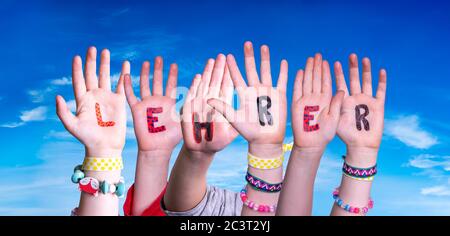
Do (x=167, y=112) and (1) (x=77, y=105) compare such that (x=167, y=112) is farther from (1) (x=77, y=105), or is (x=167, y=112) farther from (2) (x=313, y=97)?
(2) (x=313, y=97)

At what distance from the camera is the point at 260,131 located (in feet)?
13.9

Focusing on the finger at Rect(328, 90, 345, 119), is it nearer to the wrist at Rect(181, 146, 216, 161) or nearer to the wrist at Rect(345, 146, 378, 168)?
the wrist at Rect(345, 146, 378, 168)

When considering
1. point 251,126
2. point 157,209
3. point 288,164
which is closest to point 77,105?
point 157,209

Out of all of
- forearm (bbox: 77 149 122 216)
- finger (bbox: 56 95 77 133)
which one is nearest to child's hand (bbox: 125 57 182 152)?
forearm (bbox: 77 149 122 216)

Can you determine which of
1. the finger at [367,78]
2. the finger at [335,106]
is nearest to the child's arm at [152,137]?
the finger at [335,106]

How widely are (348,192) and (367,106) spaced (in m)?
0.86

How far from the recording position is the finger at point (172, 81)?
4.87 metres

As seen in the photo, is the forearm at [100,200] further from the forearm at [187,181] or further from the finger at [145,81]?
the finger at [145,81]

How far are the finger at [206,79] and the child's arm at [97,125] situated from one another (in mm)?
797

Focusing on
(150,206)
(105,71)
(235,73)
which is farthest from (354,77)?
(105,71)

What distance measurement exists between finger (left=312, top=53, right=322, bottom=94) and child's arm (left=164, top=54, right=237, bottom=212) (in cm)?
79

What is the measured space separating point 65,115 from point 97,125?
0.31 metres

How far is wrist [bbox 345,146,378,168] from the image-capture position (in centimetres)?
454

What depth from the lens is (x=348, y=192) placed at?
176 inches
